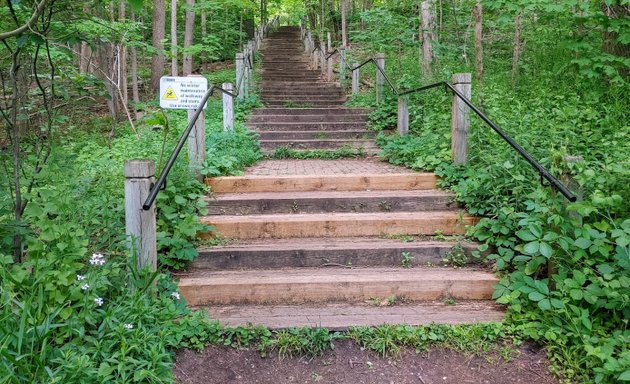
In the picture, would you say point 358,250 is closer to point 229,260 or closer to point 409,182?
point 229,260

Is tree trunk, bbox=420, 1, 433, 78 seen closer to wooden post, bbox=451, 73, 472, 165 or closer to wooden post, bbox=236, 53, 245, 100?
wooden post, bbox=451, 73, 472, 165

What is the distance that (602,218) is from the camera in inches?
119

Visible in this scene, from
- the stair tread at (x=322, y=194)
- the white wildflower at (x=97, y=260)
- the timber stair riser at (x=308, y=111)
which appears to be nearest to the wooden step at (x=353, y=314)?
the white wildflower at (x=97, y=260)

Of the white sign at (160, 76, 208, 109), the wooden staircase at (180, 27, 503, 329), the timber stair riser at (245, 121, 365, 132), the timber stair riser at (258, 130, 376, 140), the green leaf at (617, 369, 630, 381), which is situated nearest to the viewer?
the green leaf at (617, 369, 630, 381)

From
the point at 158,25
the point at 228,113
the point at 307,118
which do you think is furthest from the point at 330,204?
the point at 158,25

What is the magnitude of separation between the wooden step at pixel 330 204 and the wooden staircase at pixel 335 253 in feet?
0.03

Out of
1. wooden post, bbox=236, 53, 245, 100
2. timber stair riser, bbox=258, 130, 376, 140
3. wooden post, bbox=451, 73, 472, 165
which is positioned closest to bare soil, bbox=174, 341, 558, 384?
wooden post, bbox=451, 73, 472, 165

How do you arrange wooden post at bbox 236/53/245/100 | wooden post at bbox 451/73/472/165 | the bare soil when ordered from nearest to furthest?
the bare soil
wooden post at bbox 451/73/472/165
wooden post at bbox 236/53/245/100

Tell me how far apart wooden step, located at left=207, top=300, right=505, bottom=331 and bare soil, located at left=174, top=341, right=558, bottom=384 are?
0.22m

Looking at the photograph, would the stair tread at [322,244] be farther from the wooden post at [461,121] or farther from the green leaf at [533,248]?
the wooden post at [461,121]

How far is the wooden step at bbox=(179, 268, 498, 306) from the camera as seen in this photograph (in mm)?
3164

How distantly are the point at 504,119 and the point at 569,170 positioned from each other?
1.82 metres

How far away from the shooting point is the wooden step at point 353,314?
2838 millimetres

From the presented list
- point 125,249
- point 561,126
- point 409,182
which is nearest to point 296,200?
point 409,182
